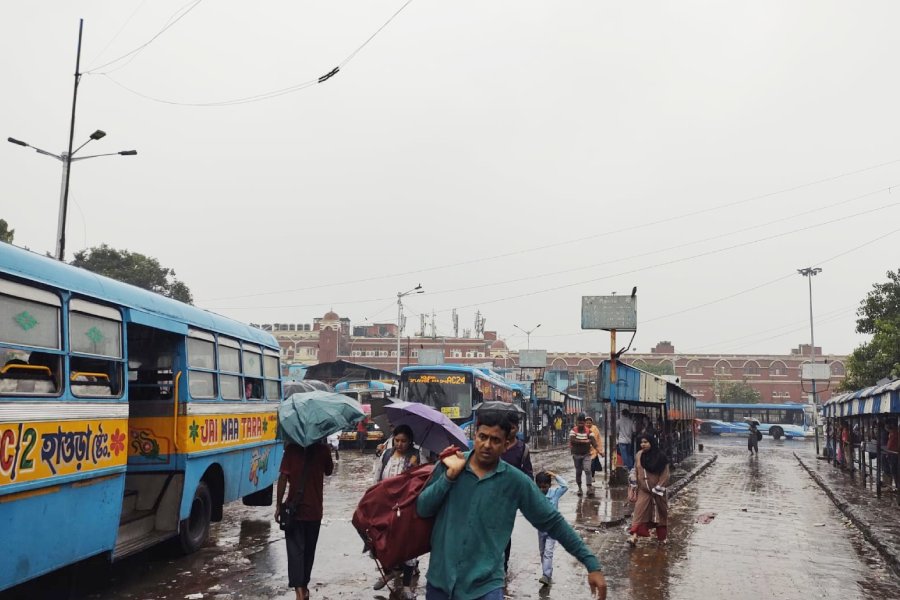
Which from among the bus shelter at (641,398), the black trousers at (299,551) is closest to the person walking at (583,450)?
the bus shelter at (641,398)

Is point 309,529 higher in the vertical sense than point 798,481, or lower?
higher

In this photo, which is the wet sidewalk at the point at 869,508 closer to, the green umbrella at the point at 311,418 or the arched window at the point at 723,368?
the green umbrella at the point at 311,418

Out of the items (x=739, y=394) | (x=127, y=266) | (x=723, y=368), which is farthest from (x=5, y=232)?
(x=723, y=368)

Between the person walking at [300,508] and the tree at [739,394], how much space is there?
87490 mm

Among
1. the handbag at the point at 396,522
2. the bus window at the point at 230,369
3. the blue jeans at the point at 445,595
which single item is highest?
the bus window at the point at 230,369

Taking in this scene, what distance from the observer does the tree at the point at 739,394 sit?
8869 cm

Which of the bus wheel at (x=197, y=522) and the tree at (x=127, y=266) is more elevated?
the tree at (x=127, y=266)

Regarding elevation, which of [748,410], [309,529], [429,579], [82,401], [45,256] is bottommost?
[748,410]

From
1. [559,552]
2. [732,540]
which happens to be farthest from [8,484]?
[732,540]

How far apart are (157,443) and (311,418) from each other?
8.98 feet

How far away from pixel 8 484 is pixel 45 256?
1.93 meters

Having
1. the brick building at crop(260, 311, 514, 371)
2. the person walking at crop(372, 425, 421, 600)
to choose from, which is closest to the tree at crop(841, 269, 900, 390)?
the person walking at crop(372, 425, 421, 600)

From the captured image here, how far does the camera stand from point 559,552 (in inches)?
401

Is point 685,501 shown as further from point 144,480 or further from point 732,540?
Answer: point 144,480
